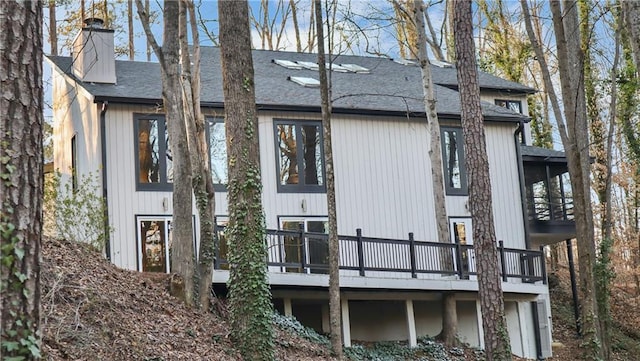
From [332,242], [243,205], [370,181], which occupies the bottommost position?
[332,242]

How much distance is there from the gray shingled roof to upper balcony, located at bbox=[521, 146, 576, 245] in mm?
2208

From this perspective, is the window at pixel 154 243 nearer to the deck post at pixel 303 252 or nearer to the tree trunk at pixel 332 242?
the deck post at pixel 303 252

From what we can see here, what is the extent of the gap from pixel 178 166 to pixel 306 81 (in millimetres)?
8425

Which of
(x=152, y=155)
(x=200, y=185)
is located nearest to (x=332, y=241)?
(x=200, y=185)

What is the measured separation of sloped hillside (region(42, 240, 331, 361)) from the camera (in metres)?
9.66

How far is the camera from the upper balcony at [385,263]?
16094mm

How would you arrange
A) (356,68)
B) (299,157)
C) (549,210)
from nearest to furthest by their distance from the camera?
(299,157), (549,210), (356,68)

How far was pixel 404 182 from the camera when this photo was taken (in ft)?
66.7

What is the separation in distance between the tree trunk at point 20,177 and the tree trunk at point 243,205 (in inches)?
269

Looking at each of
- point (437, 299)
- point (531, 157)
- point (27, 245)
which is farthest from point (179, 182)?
point (531, 157)

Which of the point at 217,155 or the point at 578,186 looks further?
the point at 217,155

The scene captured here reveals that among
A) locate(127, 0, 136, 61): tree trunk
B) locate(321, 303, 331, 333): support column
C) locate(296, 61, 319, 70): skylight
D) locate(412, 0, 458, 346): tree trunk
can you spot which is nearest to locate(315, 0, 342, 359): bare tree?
locate(321, 303, 331, 333): support column

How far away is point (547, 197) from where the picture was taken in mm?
23453

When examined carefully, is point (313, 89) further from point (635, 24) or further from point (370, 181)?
point (635, 24)
